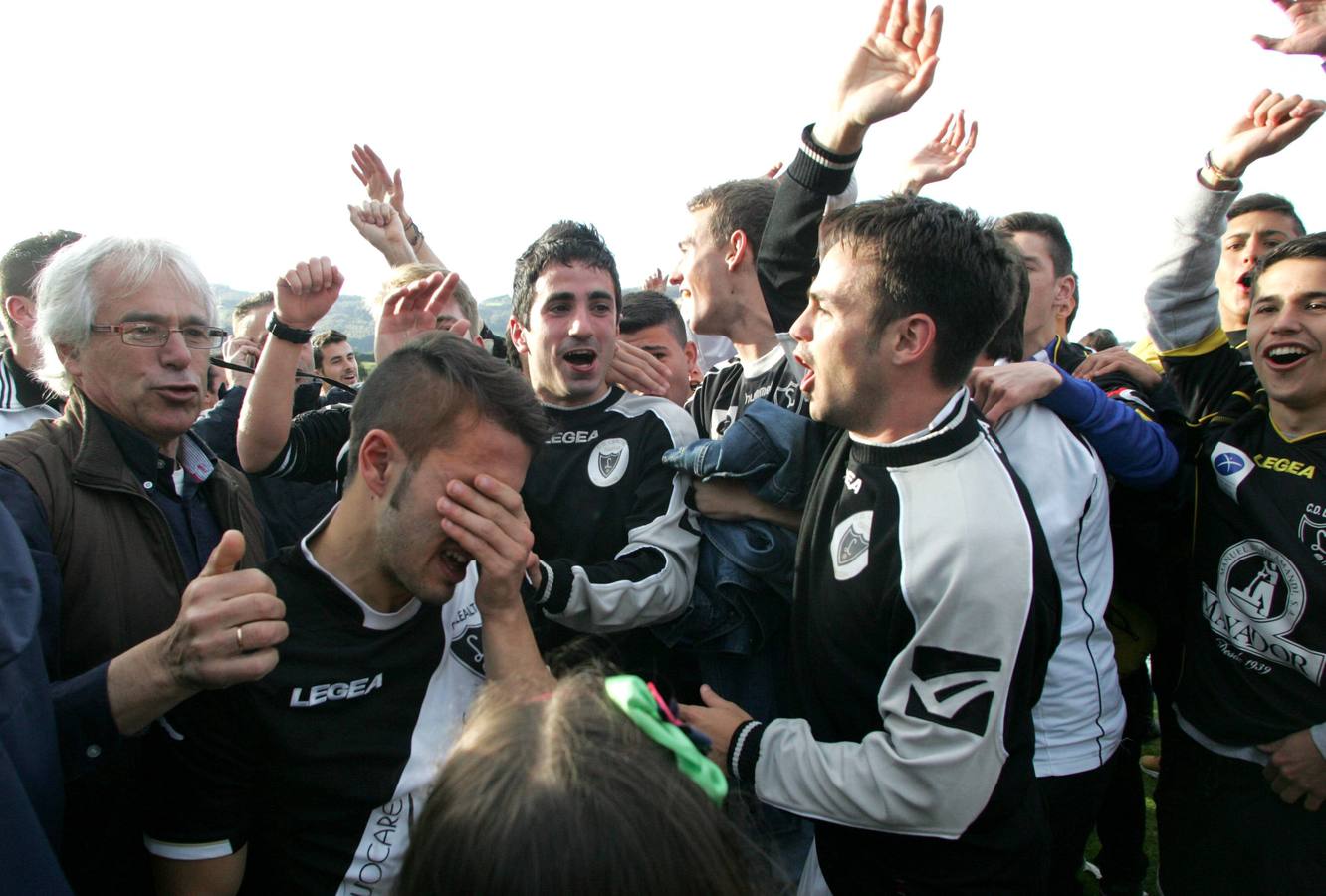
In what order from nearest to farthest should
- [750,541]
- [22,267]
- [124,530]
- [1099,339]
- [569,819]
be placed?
[569,819] < [124,530] < [750,541] < [22,267] < [1099,339]

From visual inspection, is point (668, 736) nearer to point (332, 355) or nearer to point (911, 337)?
point (911, 337)

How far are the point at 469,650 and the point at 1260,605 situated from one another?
2.54 metres

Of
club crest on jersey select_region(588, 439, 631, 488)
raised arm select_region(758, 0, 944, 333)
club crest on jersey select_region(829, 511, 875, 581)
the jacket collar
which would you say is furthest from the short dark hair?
the jacket collar

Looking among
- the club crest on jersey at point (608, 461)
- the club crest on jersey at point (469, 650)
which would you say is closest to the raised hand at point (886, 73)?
the club crest on jersey at point (608, 461)

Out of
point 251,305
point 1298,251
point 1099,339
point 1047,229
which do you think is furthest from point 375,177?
point 1099,339

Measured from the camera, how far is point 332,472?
10.1ft

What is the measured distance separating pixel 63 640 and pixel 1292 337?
381 centimetres

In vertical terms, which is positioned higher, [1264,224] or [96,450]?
[1264,224]

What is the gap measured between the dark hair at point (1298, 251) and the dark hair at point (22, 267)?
5021 millimetres

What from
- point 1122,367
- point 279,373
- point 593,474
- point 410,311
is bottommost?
Result: point 593,474

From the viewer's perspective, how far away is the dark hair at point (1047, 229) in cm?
411

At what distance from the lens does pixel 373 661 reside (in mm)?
1872

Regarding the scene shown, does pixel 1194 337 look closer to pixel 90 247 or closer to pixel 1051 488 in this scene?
pixel 1051 488

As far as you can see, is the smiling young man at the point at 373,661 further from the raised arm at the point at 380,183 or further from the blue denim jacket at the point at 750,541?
the raised arm at the point at 380,183
